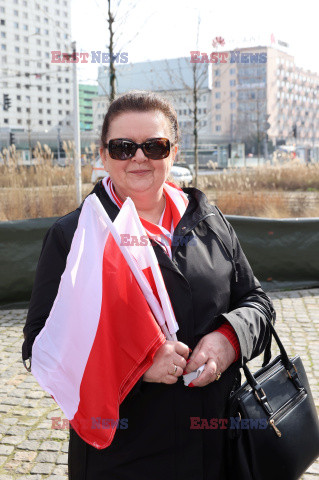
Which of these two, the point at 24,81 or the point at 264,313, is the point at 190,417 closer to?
the point at 264,313

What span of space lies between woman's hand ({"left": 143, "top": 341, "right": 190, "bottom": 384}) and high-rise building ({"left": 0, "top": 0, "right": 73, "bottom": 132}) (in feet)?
390

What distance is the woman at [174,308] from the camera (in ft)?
5.28

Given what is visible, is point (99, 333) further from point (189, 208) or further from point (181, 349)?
point (189, 208)

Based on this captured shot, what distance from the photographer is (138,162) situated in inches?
71.4

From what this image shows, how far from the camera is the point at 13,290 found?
659cm

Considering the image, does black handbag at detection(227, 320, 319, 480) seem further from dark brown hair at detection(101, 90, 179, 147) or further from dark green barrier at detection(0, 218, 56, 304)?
dark green barrier at detection(0, 218, 56, 304)

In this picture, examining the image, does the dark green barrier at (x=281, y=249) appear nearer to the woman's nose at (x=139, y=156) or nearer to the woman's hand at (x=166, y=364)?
the woman's nose at (x=139, y=156)

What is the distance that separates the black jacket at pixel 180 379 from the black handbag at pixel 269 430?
2.5 inches

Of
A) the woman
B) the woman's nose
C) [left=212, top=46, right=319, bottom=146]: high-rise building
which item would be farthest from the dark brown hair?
[left=212, top=46, right=319, bottom=146]: high-rise building

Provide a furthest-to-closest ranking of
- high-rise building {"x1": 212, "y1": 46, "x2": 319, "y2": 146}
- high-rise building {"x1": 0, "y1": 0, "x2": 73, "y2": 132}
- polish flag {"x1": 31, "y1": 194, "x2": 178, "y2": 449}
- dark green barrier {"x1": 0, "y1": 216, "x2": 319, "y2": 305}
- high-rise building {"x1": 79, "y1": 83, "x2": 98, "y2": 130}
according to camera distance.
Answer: high-rise building {"x1": 79, "y1": 83, "x2": 98, "y2": 130} → high-rise building {"x1": 0, "y1": 0, "x2": 73, "y2": 132} → high-rise building {"x1": 212, "y1": 46, "x2": 319, "y2": 146} → dark green barrier {"x1": 0, "y1": 216, "x2": 319, "y2": 305} → polish flag {"x1": 31, "y1": 194, "x2": 178, "y2": 449}

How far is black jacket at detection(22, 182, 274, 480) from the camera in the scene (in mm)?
1608

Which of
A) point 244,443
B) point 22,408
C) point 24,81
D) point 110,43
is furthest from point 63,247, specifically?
point 24,81

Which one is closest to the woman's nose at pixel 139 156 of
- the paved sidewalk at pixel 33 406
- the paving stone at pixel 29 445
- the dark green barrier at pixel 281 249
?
the paved sidewalk at pixel 33 406

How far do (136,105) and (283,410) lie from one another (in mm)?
1070
